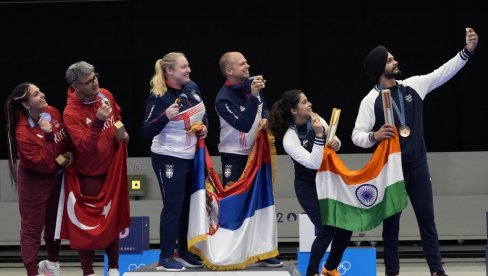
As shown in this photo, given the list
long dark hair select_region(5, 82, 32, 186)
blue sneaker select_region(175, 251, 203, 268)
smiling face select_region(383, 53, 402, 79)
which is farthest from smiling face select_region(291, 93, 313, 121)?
long dark hair select_region(5, 82, 32, 186)

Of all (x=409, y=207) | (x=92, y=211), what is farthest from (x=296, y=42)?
(x=92, y=211)

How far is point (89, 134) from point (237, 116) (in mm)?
1075

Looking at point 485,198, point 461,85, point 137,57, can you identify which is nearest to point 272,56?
point 137,57

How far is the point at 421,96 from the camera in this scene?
666cm

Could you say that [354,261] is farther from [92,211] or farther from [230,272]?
[92,211]

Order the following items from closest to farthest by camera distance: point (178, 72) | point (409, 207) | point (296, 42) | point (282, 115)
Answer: point (178, 72), point (282, 115), point (409, 207), point (296, 42)

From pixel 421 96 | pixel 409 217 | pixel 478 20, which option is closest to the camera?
pixel 421 96

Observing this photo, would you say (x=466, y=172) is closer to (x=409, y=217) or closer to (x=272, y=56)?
(x=409, y=217)

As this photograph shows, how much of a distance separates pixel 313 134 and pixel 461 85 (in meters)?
5.48

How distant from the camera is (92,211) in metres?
6.74

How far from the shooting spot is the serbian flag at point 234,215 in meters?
6.50

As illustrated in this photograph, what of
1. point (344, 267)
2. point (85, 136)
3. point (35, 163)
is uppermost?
point (85, 136)

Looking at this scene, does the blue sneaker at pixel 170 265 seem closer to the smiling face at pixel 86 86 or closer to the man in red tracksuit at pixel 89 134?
the man in red tracksuit at pixel 89 134

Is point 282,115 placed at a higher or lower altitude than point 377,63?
lower
